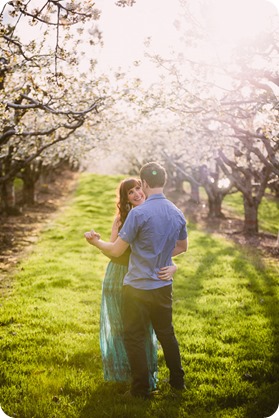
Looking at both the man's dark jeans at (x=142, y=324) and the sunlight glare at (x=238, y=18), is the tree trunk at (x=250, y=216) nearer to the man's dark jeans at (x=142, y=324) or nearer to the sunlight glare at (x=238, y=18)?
the sunlight glare at (x=238, y=18)

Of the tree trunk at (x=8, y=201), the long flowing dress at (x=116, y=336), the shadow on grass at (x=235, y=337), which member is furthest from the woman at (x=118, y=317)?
the tree trunk at (x=8, y=201)

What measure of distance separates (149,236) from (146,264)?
0.34 metres

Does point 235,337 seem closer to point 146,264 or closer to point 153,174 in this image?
point 146,264

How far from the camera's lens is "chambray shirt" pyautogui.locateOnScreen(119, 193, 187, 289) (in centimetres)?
461

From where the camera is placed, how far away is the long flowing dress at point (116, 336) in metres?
5.19

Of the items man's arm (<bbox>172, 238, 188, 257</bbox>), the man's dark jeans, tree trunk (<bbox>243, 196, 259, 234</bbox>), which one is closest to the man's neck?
man's arm (<bbox>172, 238, 188, 257</bbox>)

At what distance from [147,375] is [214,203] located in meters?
18.0

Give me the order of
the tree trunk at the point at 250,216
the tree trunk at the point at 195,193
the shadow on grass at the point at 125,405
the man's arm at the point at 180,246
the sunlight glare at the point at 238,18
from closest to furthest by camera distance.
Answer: the shadow on grass at the point at 125,405 → the man's arm at the point at 180,246 → the sunlight glare at the point at 238,18 → the tree trunk at the point at 250,216 → the tree trunk at the point at 195,193

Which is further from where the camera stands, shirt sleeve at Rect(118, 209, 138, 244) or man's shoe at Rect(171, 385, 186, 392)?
man's shoe at Rect(171, 385, 186, 392)

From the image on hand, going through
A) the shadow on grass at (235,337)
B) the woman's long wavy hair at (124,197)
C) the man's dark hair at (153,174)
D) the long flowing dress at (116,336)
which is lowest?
the shadow on grass at (235,337)

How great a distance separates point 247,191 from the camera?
1716 cm

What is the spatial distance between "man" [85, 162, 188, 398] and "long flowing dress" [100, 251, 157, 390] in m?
0.36

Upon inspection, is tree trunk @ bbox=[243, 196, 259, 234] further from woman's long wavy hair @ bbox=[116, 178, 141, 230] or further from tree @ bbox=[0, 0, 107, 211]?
woman's long wavy hair @ bbox=[116, 178, 141, 230]

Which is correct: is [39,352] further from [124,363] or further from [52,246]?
[52,246]
